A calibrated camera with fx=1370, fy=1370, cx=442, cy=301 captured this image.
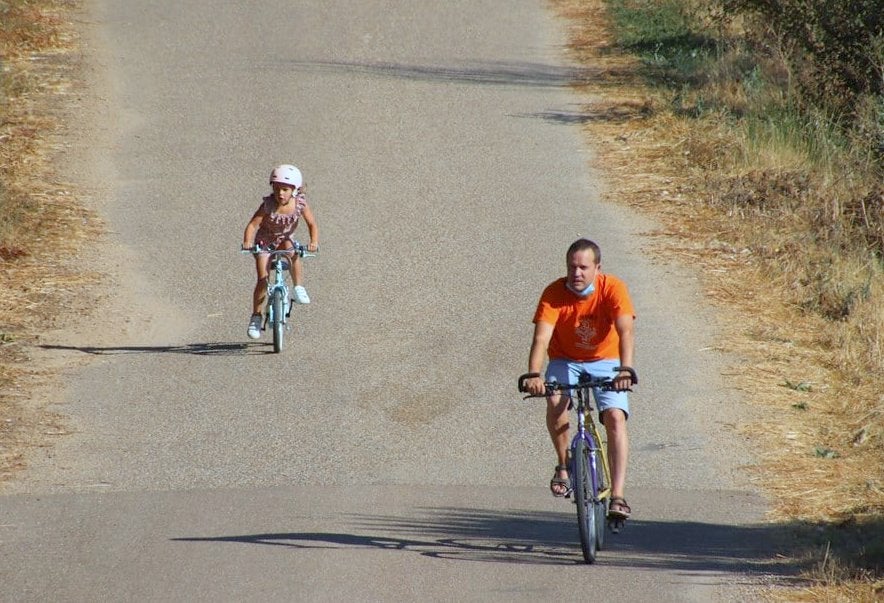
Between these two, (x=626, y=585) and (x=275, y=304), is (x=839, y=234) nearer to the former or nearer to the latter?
(x=275, y=304)

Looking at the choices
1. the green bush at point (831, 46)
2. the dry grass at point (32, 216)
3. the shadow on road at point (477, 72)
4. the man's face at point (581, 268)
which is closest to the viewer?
the man's face at point (581, 268)

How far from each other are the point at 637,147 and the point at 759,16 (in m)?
4.58

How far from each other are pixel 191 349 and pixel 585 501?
5.63 metres

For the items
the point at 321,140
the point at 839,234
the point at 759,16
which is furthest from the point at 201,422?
the point at 759,16

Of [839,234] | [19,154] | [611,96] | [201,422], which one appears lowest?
[201,422]

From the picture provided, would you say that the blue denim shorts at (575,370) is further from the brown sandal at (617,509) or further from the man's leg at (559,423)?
the brown sandal at (617,509)

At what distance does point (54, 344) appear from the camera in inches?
476

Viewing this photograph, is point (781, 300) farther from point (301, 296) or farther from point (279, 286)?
point (279, 286)

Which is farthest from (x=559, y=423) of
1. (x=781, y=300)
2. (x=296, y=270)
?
(x=781, y=300)

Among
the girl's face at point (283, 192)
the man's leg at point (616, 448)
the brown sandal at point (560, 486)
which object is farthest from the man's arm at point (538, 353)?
the girl's face at point (283, 192)

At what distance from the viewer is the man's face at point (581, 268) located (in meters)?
7.48

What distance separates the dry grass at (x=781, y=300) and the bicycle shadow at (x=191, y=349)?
4.10 m

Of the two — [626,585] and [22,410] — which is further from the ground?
[22,410]

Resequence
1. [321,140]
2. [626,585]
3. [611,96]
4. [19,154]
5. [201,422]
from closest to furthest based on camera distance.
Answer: [626,585] → [201,422] → [19,154] → [321,140] → [611,96]
